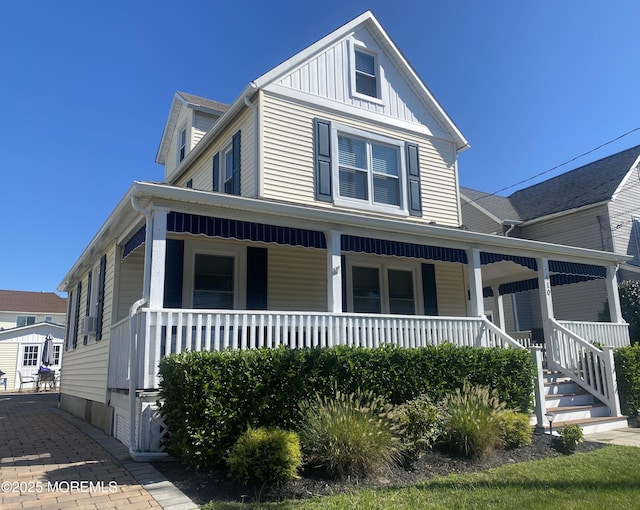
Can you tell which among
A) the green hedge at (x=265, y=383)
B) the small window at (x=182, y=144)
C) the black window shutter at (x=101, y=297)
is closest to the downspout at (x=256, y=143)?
the black window shutter at (x=101, y=297)

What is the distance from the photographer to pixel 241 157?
37.9 ft

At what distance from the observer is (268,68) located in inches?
441

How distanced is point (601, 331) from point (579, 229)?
7.06 meters

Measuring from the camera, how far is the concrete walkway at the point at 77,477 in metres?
4.68

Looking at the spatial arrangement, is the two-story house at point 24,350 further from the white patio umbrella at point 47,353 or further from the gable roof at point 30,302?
the gable roof at point 30,302

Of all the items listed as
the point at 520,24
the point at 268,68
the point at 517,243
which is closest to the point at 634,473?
the point at 517,243

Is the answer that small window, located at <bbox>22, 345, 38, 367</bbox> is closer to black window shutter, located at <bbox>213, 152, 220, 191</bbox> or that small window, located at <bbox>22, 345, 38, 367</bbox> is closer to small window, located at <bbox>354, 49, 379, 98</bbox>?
black window shutter, located at <bbox>213, 152, 220, 191</bbox>

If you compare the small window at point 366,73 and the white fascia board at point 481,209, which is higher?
the small window at point 366,73

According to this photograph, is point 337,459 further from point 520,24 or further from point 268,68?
point 520,24

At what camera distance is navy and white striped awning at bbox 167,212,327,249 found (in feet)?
24.5

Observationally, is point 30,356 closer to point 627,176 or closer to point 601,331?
point 601,331

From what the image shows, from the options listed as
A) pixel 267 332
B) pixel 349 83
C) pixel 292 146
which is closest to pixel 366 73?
pixel 349 83

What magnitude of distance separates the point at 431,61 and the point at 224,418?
13154 millimetres

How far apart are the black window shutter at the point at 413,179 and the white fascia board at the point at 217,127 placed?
425cm
